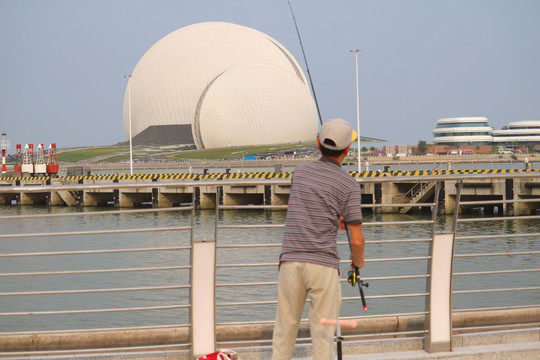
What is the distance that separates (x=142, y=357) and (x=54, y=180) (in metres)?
43.0

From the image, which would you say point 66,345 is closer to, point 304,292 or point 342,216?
point 304,292

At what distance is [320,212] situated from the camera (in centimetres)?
399

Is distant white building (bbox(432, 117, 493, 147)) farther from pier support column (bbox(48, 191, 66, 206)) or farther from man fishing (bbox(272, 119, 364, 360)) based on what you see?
man fishing (bbox(272, 119, 364, 360))

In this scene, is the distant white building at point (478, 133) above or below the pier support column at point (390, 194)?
above

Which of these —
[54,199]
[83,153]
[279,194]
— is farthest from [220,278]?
[83,153]

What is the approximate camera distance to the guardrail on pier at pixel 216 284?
16.7 feet

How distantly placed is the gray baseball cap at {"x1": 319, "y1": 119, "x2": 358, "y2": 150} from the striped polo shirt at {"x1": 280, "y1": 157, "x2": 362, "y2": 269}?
0.36ft

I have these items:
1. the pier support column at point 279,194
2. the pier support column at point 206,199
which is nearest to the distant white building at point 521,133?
the pier support column at point 206,199

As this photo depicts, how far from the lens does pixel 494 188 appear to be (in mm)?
27531

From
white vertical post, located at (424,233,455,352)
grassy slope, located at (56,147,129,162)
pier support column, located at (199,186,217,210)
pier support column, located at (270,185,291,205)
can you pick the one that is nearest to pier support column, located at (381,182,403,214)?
pier support column, located at (270,185,291,205)

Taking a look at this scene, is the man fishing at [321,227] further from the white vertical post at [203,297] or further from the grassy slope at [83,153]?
the grassy slope at [83,153]

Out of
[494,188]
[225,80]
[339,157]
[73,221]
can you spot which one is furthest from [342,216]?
[225,80]

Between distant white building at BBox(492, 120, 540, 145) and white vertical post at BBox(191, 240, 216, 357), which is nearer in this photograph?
white vertical post at BBox(191, 240, 216, 357)

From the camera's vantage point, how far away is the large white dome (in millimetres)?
109250
